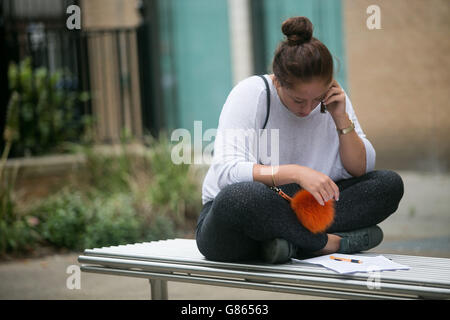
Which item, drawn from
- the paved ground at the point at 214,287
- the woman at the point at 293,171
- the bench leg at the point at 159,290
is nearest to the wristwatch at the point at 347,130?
the woman at the point at 293,171

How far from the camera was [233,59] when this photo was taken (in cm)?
876

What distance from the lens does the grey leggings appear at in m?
2.49

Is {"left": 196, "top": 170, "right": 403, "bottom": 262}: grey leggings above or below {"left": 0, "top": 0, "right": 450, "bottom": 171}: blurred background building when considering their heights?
below

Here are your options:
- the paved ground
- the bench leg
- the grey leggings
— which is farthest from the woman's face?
the paved ground

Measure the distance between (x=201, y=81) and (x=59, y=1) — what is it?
423 centimetres

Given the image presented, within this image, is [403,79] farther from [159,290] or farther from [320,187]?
[320,187]

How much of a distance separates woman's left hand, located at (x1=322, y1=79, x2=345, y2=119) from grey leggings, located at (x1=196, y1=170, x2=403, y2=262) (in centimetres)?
31

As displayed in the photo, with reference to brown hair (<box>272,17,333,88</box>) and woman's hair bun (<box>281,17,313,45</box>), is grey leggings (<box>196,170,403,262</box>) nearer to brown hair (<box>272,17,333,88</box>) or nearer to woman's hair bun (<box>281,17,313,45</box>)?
brown hair (<box>272,17,333,88</box>)

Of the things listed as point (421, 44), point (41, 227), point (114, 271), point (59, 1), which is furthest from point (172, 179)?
point (59, 1)

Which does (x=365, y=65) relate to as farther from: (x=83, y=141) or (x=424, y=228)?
(x=83, y=141)

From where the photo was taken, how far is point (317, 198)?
2.37m

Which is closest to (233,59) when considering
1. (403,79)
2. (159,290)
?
(403,79)

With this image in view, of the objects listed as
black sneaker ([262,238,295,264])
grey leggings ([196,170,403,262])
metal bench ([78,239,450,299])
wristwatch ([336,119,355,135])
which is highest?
wristwatch ([336,119,355,135])

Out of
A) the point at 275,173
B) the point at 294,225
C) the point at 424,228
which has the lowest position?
→ the point at 424,228
